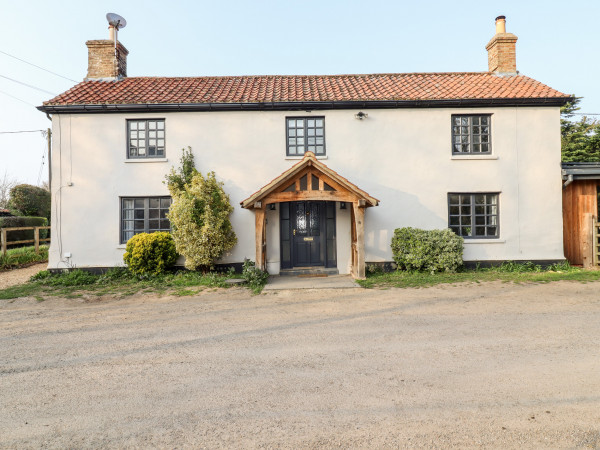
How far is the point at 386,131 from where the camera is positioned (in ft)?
39.8

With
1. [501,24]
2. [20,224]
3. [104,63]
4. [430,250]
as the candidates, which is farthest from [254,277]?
[20,224]

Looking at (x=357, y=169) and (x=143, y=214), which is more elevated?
(x=357, y=169)

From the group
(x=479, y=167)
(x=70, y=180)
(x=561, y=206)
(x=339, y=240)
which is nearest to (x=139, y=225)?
(x=70, y=180)

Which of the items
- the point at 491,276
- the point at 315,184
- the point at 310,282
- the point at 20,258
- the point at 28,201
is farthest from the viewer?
the point at 28,201

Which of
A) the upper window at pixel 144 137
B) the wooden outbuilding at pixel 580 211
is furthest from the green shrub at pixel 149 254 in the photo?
the wooden outbuilding at pixel 580 211

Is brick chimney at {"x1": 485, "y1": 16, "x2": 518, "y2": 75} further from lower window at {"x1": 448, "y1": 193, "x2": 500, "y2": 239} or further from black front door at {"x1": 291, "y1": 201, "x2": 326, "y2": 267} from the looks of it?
black front door at {"x1": 291, "y1": 201, "x2": 326, "y2": 267}

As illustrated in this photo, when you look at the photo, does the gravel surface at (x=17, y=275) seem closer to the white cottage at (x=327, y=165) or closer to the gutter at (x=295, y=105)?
the white cottage at (x=327, y=165)

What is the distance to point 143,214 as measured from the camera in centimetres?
1211

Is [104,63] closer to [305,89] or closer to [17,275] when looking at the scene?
[305,89]

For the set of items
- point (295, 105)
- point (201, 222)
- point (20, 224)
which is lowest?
point (201, 222)

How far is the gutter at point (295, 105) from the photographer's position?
38.6 feet

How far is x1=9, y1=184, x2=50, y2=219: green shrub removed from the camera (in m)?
21.1

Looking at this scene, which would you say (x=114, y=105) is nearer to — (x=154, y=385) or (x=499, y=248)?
(x=154, y=385)

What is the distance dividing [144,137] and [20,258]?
8.10 meters
